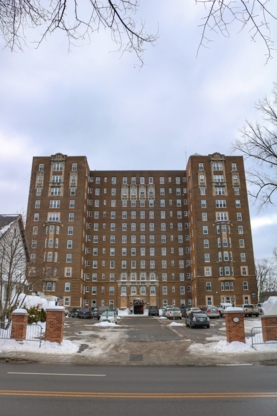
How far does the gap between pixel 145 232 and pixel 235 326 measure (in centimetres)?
6877

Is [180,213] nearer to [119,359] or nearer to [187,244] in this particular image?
[187,244]

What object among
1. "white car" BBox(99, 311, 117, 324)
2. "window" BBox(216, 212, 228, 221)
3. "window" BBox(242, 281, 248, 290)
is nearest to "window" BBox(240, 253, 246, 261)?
"window" BBox(242, 281, 248, 290)

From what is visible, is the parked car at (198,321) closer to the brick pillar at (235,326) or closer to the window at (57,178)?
the brick pillar at (235,326)

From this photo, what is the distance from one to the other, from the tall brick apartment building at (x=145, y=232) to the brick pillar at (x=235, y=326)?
2198 inches

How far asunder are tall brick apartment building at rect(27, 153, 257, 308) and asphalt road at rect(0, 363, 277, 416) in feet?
203

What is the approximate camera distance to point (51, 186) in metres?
80.4

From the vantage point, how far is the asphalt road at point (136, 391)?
612 cm

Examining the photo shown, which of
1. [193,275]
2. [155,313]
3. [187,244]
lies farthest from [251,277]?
[155,313]

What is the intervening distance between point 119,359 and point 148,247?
229 feet

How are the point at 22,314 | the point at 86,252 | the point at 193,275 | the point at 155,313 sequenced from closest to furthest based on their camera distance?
the point at 22,314 → the point at 155,313 → the point at 193,275 → the point at 86,252

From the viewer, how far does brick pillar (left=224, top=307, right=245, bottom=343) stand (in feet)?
52.8

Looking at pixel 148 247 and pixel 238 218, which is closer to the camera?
pixel 238 218

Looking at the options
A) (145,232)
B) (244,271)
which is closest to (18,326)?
(244,271)

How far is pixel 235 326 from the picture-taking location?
52.9ft
